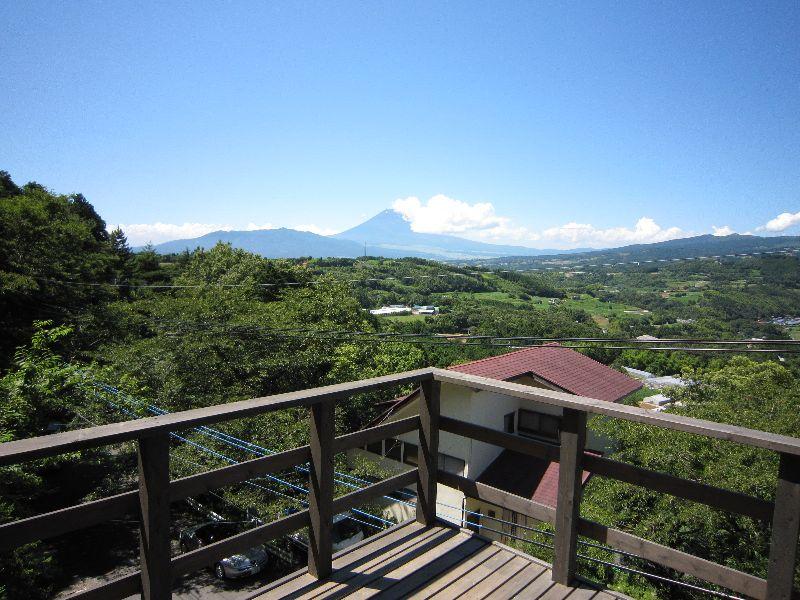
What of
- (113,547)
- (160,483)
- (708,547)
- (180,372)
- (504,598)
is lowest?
(113,547)

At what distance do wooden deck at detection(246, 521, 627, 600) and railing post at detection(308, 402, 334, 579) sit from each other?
0.34 ft

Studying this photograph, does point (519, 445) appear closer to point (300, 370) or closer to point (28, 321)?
point (300, 370)

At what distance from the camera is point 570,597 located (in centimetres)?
245

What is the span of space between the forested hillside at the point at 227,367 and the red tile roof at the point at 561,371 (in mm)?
1204

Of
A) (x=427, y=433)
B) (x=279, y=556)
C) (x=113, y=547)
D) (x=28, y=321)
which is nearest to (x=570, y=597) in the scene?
(x=427, y=433)

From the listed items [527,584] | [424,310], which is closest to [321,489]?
[527,584]

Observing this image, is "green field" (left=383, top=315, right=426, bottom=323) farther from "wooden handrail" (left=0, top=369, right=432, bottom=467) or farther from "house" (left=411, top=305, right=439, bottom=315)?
"wooden handrail" (left=0, top=369, right=432, bottom=467)

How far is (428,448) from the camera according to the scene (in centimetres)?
310

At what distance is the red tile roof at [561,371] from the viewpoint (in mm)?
13898

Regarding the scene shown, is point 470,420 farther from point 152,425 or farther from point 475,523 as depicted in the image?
point 152,425

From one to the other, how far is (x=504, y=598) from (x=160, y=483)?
1.70 m

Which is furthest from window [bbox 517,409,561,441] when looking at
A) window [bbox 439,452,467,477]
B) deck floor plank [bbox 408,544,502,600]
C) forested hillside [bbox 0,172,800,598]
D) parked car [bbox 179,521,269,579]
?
deck floor plank [bbox 408,544,502,600]

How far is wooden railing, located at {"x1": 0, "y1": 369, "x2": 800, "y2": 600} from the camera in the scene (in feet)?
5.76

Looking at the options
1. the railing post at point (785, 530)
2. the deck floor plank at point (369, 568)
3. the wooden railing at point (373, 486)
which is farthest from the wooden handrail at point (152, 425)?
the railing post at point (785, 530)
